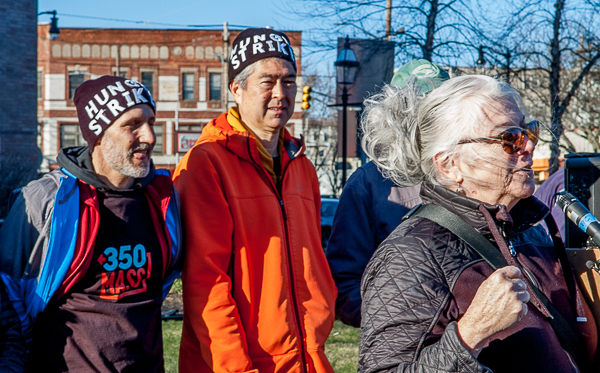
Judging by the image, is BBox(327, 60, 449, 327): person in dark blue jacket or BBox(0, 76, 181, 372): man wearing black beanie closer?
BBox(0, 76, 181, 372): man wearing black beanie

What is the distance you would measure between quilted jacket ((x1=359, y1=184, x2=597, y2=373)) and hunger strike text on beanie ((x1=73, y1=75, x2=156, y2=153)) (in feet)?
5.10

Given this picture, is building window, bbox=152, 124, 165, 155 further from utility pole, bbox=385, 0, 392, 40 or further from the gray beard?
the gray beard

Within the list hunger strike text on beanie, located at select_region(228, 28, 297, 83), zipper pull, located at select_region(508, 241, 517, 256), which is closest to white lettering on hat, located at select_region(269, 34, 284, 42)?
hunger strike text on beanie, located at select_region(228, 28, 297, 83)

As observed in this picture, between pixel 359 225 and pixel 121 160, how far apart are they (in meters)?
1.14

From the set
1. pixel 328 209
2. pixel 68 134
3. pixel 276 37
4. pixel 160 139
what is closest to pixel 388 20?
pixel 328 209

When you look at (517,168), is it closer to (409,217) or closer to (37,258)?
(409,217)

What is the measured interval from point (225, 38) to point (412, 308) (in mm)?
36019

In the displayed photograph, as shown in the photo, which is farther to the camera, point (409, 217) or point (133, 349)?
point (133, 349)

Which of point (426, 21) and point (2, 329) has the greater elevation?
point (426, 21)

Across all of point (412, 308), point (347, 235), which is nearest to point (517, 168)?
point (412, 308)

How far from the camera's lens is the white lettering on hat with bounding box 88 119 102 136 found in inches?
111

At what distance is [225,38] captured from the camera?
36.2m

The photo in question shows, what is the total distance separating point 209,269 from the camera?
2.72 m

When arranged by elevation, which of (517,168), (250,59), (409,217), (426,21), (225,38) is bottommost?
(409,217)
